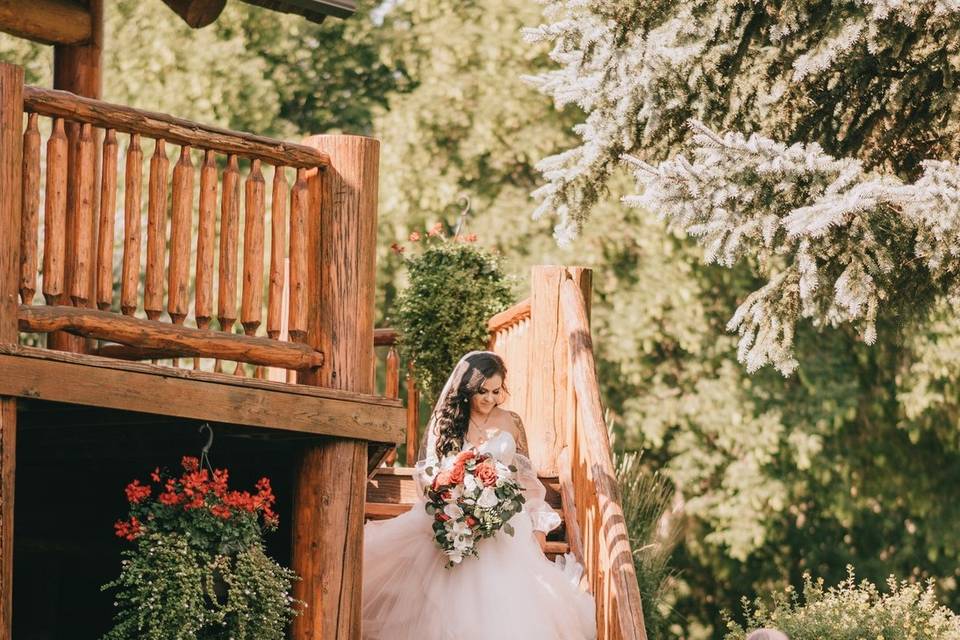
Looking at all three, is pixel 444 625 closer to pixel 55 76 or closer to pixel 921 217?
pixel 921 217

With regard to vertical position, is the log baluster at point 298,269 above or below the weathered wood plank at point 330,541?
above

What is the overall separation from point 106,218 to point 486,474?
2.50 m

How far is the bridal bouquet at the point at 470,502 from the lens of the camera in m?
7.98

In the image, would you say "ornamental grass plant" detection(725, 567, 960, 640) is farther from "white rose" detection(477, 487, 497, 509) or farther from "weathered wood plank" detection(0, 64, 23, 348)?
"weathered wood plank" detection(0, 64, 23, 348)

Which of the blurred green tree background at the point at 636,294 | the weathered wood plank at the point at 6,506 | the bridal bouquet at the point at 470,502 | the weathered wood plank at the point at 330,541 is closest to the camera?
the weathered wood plank at the point at 6,506

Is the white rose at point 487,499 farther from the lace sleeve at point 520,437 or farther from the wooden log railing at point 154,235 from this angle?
A: the wooden log railing at point 154,235

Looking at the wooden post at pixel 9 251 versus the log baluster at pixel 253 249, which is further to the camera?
the log baluster at pixel 253 249

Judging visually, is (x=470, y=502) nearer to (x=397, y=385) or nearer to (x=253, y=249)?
(x=253, y=249)

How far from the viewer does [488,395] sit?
8.59m

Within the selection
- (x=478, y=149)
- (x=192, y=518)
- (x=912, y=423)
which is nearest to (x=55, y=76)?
(x=192, y=518)

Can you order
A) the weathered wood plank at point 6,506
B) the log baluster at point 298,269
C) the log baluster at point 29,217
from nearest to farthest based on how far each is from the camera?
the weathered wood plank at point 6,506 < the log baluster at point 29,217 < the log baluster at point 298,269

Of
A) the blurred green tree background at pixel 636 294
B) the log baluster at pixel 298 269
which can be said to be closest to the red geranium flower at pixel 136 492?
the log baluster at pixel 298 269

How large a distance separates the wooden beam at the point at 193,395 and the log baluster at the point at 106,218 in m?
0.35

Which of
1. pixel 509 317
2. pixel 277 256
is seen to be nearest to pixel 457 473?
pixel 277 256
